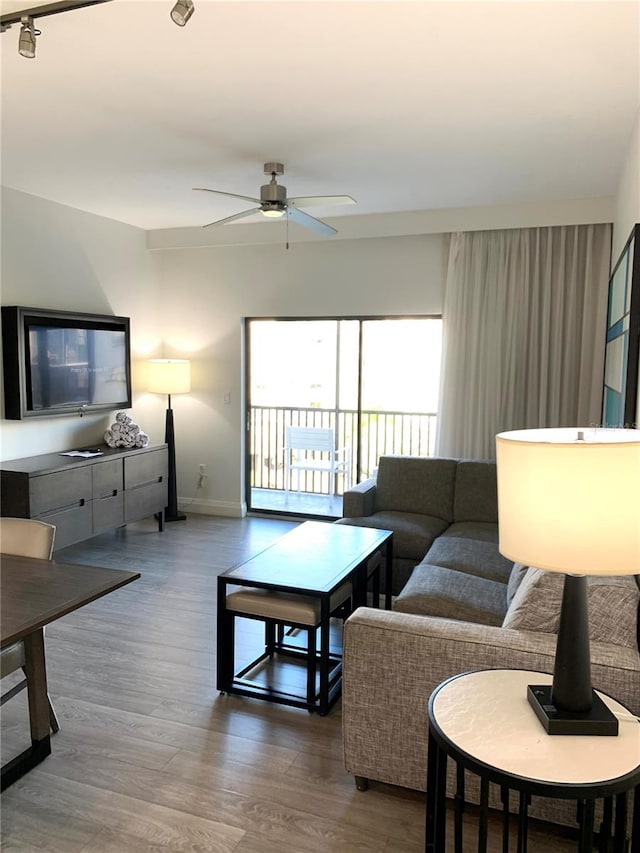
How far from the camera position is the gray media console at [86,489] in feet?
14.3

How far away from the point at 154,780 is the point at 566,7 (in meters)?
3.12

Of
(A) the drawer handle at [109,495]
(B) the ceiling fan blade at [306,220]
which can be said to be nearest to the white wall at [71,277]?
(A) the drawer handle at [109,495]

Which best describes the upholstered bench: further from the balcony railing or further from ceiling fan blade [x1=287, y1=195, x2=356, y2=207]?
the balcony railing

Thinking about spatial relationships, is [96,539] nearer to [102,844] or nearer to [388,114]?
[102,844]

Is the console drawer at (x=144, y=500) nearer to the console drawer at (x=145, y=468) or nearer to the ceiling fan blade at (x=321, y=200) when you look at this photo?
the console drawer at (x=145, y=468)

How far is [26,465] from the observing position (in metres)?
4.58

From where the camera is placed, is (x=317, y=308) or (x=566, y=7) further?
(x=317, y=308)

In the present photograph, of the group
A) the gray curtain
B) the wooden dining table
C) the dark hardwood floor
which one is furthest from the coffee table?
the gray curtain

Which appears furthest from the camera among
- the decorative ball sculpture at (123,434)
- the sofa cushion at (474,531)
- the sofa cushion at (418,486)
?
the decorative ball sculpture at (123,434)

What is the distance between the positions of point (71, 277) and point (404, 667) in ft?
14.5

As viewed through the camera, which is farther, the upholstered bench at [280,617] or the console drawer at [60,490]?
the console drawer at [60,490]

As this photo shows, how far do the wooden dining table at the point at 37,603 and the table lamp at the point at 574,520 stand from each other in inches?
54.6

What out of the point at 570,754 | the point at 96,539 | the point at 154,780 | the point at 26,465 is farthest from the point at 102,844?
the point at 96,539

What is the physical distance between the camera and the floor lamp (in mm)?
5977
